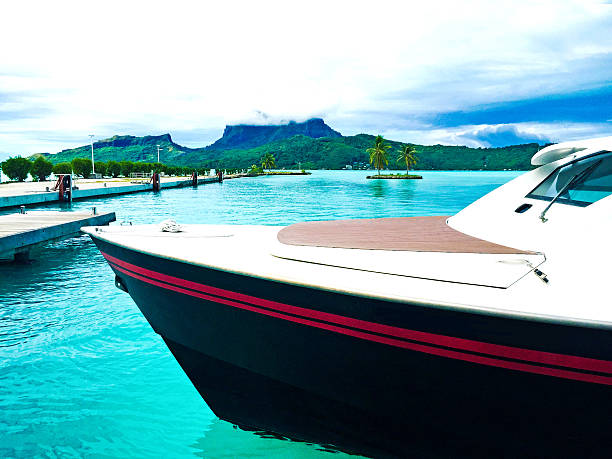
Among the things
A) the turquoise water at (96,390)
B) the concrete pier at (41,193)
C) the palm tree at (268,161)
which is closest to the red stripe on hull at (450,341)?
the turquoise water at (96,390)

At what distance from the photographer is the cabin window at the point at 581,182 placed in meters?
3.01

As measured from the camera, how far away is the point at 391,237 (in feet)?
11.9

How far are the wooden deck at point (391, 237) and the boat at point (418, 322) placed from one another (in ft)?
0.08

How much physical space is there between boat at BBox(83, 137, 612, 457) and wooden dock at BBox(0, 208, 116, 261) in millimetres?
8305

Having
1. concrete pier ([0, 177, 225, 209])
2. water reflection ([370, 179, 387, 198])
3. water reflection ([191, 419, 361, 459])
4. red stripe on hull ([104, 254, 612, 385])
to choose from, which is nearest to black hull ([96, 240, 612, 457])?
red stripe on hull ([104, 254, 612, 385])

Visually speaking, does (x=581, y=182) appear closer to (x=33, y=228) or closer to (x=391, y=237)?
(x=391, y=237)

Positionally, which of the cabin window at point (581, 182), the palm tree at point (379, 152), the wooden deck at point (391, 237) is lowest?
the wooden deck at point (391, 237)

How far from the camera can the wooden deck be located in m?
3.12

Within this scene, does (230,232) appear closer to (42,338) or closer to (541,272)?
(541,272)

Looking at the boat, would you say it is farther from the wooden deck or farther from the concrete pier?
the concrete pier

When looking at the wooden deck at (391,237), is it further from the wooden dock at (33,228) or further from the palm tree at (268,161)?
the palm tree at (268,161)

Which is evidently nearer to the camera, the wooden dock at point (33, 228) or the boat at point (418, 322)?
the boat at point (418, 322)

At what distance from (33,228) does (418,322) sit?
12.0 metres

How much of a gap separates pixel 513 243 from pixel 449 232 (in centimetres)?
71
